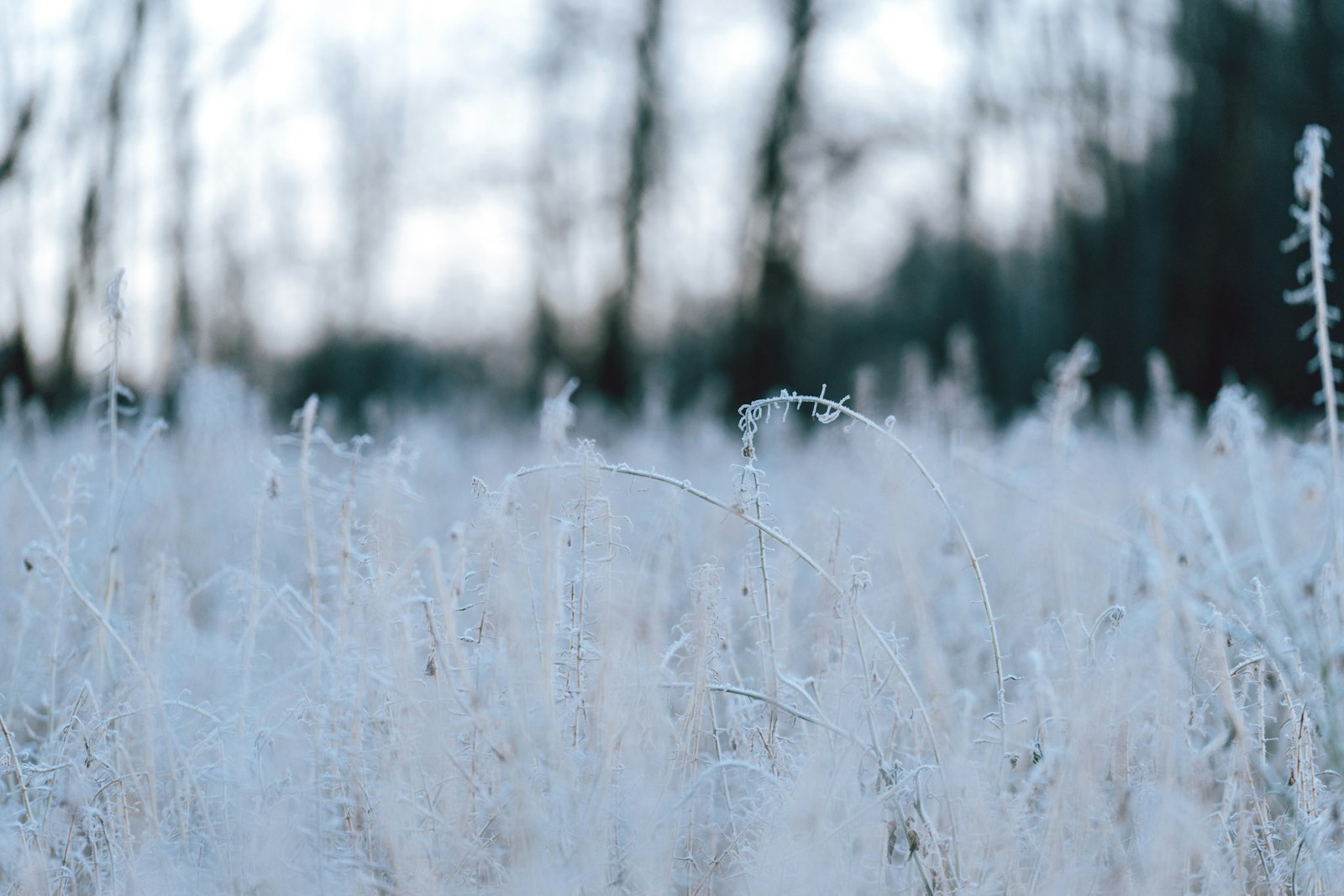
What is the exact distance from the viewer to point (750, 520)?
4.21 feet

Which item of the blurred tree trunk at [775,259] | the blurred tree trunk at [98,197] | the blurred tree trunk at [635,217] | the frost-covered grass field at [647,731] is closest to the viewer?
the frost-covered grass field at [647,731]

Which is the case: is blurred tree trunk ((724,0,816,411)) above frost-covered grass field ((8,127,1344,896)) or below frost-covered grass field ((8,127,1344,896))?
above

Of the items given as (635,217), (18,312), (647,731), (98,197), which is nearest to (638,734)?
(647,731)

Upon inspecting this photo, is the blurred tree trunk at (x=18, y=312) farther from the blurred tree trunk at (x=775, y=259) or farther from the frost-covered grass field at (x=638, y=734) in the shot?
the frost-covered grass field at (x=638, y=734)

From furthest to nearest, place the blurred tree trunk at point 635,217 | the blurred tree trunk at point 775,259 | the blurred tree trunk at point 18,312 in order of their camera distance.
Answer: the blurred tree trunk at point 635,217 → the blurred tree trunk at point 775,259 → the blurred tree trunk at point 18,312

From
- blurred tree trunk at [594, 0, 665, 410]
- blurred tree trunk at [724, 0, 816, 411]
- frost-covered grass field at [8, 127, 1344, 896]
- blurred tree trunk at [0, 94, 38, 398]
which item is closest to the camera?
frost-covered grass field at [8, 127, 1344, 896]

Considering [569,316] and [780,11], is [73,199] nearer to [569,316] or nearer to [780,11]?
[569,316]

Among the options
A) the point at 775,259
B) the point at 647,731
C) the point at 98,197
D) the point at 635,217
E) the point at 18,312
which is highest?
the point at 635,217

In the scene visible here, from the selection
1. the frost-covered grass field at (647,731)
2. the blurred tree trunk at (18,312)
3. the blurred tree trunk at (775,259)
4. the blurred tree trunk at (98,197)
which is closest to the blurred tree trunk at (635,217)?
the blurred tree trunk at (775,259)

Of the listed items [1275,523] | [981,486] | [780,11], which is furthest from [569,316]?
[1275,523]

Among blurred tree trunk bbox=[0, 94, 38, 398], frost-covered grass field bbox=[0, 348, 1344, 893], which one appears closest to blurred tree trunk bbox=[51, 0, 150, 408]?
blurred tree trunk bbox=[0, 94, 38, 398]

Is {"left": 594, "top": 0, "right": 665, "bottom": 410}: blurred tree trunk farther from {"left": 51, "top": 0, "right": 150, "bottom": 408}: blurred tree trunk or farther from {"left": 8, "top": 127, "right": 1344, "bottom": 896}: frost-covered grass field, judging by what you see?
{"left": 8, "top": 127, "right": 1344, "bottom": 896}: frost-covered grass field

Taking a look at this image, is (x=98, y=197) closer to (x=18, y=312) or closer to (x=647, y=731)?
(x=18, y=312)

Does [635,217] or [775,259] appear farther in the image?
[635,217]
